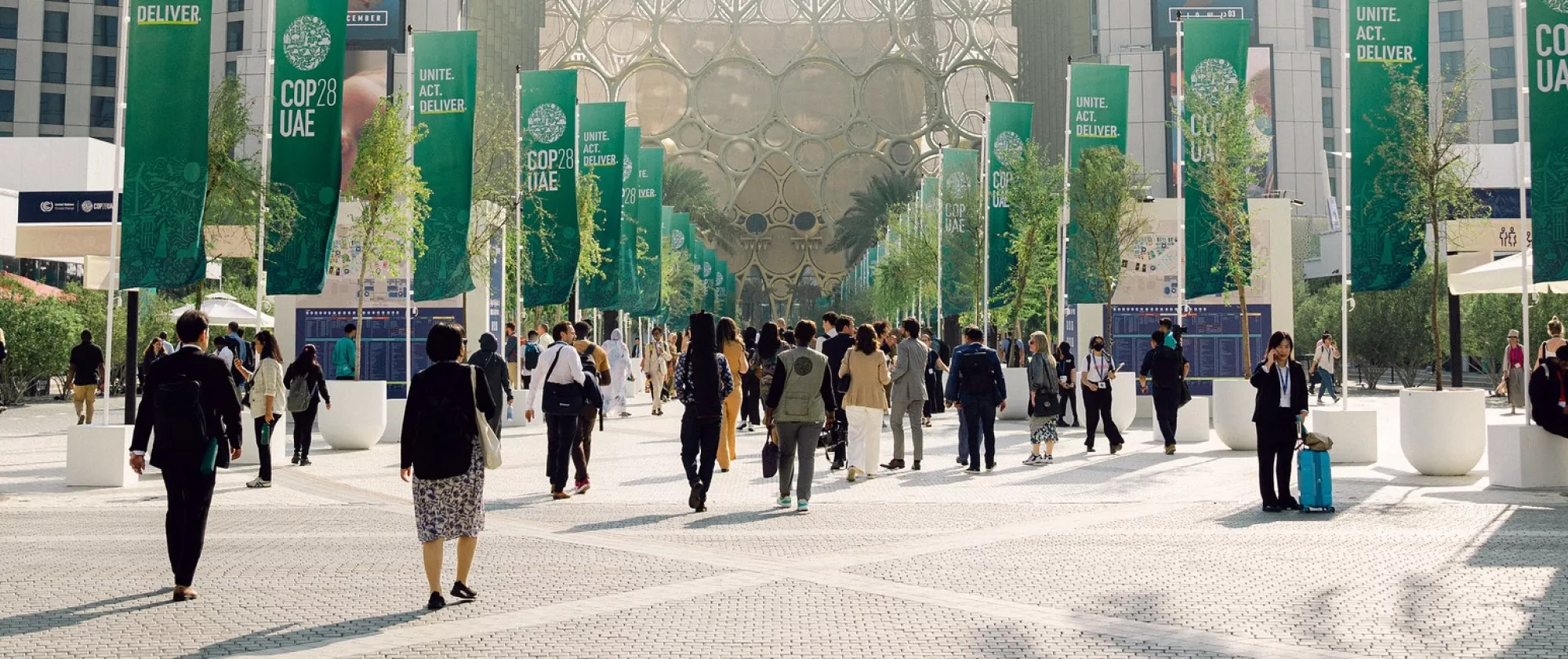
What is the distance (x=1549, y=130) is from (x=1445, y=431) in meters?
3.26


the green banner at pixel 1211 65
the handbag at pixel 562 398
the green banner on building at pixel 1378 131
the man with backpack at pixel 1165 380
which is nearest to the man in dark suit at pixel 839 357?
the handbag at pixel 562 398

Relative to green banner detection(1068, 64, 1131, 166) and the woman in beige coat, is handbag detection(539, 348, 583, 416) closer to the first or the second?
the woman in beige coat

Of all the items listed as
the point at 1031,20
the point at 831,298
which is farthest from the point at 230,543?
the point at 831,298

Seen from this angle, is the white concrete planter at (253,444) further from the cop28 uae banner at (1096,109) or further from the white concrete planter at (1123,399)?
the cop28 uae banner at (1096,109)

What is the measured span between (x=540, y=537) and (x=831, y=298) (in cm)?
11334

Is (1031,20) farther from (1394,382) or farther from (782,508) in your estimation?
(782,508)

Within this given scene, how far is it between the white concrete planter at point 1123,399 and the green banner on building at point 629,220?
448 inches

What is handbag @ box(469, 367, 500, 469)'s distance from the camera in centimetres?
767

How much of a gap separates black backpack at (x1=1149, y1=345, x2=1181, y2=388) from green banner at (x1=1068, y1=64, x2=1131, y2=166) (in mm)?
7212

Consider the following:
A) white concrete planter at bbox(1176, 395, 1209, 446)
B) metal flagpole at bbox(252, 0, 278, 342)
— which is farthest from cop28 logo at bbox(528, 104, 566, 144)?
white concrete planter at bbox(1176, 395, 1209, 446)

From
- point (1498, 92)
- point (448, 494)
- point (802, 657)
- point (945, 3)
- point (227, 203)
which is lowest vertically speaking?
point (802, 657)

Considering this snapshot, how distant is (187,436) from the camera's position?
7.97 meters

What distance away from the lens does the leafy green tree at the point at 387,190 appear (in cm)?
2380

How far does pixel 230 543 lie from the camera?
33.2 ft
